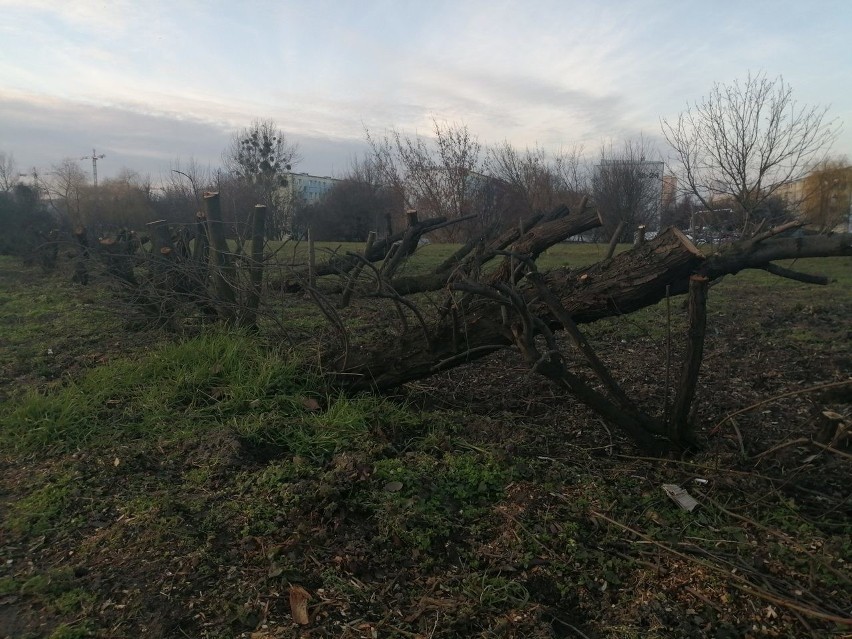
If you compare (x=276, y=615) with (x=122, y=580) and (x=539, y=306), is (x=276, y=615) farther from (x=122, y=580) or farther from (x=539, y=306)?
(x=539, y=306)

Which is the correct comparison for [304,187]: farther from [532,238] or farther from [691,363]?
[691,363]

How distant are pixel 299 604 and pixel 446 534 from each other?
2.49 ft

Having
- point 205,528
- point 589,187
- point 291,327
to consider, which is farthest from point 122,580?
point 589,187

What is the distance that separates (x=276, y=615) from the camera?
243cm

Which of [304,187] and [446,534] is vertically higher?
[304,187]

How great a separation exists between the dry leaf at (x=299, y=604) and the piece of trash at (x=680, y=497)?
1.86 meters

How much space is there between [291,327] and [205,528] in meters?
3.25

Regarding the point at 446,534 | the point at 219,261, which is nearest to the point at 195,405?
the point at 219,261

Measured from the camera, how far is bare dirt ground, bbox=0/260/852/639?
7.95 feet

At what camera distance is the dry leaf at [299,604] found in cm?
240

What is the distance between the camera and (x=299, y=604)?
246 centimetres

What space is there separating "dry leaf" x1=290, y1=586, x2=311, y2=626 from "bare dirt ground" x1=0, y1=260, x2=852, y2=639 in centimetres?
3

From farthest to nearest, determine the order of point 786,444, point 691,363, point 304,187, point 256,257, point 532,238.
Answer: point 304,187
point 532,238
point 256,257
point 691,363
point 786,444

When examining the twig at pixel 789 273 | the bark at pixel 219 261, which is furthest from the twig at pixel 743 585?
the bark at pixel 219 261
